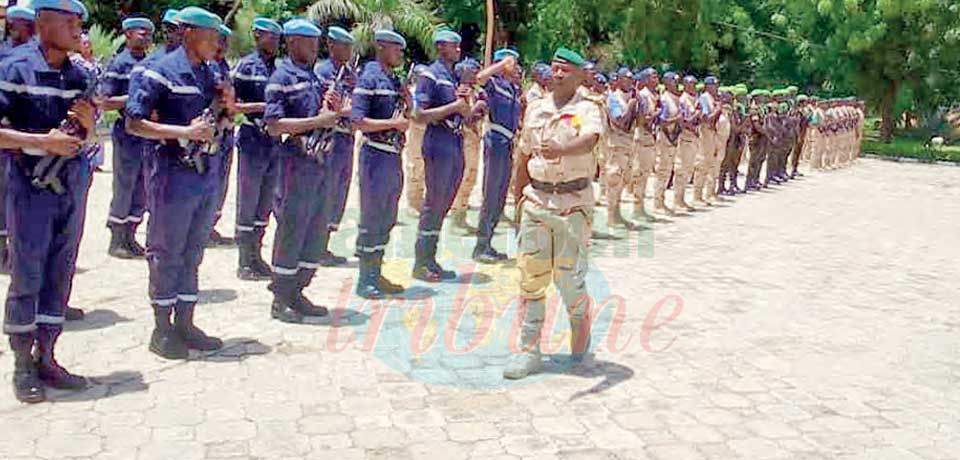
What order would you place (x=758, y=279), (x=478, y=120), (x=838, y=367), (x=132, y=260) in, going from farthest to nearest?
(x=478, y=120)
(x=758, y=279)
(x=132, y=260)
(x=838, y=367)

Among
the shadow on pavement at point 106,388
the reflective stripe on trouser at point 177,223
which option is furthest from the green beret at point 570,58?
the shadow on pavement at point 106,388

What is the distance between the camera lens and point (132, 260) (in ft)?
26.3

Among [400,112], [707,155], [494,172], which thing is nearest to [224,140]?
[400,112]

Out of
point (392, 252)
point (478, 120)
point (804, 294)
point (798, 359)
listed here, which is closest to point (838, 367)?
point (798, 359)

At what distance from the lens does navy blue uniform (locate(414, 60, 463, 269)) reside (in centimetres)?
736

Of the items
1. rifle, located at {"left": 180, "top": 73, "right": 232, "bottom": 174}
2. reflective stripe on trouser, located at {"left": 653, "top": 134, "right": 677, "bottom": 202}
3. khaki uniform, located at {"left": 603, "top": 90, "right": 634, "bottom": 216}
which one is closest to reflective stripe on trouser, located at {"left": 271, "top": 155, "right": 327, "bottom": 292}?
rifle, located at {"left": 180, "top": 73, "right": 232, "bottom": 174}

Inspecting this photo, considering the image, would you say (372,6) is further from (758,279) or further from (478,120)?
(758,279)

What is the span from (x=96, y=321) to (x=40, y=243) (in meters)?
1.72

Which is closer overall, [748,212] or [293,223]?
[293,223]

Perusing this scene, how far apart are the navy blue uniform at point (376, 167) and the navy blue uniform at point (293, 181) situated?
478mm

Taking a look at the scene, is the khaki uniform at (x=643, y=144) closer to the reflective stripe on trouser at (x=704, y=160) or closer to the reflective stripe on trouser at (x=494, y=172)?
the reflective stripe on trouser at (x=704, y=160)

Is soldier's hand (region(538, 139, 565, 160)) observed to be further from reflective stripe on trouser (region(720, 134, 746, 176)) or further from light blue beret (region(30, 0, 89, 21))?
reflective stripe on trouser (region(720, 134, 746, 176))

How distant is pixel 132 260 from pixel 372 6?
16.4 metres

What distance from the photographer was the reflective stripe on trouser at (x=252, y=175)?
7.58m
